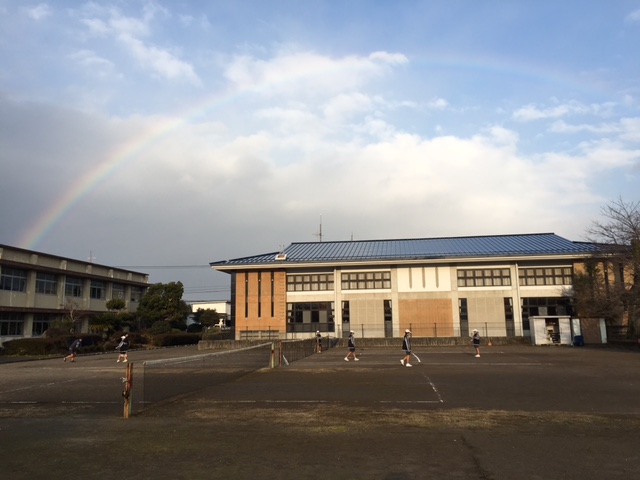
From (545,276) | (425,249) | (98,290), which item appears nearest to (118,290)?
(98,290)

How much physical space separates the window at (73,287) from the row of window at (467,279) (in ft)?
85.1

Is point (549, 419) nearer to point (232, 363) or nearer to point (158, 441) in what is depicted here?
point (158, 441)

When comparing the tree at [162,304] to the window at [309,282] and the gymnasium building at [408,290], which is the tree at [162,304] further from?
the window at [309,282]

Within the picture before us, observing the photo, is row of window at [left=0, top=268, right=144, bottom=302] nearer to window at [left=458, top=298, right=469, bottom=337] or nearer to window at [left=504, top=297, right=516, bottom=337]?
window at [left=458, top=298, right=469, bottom=337]

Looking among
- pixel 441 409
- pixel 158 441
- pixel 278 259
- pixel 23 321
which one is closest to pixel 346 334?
pixel 278 259

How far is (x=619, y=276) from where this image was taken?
47844 millimetres

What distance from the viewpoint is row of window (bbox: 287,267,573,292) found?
50.4 meters

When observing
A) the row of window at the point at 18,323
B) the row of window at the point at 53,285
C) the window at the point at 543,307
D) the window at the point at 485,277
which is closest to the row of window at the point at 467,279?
the window at the point at 485,277

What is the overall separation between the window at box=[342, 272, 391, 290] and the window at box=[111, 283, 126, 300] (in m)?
34.1

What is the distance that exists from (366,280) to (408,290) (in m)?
4.46

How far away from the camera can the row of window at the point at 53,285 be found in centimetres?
4850

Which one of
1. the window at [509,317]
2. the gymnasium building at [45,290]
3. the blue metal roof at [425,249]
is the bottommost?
the window at [509,317]

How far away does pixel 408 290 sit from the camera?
169 ft

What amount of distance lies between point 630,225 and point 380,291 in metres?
23.1
